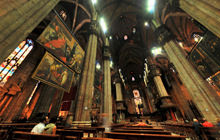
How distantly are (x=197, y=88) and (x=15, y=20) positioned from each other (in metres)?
9.22

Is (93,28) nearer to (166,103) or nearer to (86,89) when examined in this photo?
(86,89)

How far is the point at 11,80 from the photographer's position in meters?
9.02

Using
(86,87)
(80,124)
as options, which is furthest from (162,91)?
(80,124)

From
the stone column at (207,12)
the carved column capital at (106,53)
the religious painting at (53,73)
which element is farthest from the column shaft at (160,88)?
the religious painting at (53,73)

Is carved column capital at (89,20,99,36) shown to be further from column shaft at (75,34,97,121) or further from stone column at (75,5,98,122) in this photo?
column shaft at (75,34,97,121)

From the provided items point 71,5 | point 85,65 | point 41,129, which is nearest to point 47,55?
point 85,65

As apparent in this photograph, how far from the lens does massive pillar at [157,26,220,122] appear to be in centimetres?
445

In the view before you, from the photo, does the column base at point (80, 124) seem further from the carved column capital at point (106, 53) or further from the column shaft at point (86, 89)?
the carved column capital at point (106, 53)

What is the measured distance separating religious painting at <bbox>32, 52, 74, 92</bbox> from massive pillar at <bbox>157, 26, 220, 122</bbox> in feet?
28.2

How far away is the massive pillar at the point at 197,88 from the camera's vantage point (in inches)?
175

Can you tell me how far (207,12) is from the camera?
146 inches

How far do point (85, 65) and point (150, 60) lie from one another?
490 inches

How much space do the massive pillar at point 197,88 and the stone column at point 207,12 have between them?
3.06m

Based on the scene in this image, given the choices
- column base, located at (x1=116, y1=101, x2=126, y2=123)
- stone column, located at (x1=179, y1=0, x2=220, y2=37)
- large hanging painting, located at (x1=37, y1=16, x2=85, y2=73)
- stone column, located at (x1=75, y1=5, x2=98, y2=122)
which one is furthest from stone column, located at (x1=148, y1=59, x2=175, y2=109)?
large hanging painting, located at (x1=37, y1=16, x2=85, y2=73)
